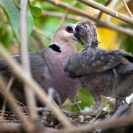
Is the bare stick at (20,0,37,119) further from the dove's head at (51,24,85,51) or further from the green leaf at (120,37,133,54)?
the green leaf at (120,37,133,54)

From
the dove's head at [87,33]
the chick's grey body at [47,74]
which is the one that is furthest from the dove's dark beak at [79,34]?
the chick's grey body at [47,74]

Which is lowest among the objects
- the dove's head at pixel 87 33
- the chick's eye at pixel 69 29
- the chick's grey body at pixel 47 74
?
the chick's grey body at pixel 47 74

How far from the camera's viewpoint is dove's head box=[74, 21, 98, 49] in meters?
2.39

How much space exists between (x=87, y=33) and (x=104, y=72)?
1.73ft

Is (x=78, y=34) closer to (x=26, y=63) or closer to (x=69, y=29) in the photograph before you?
(x=69, y=29)

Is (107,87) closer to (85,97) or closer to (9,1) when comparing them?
(9,1)

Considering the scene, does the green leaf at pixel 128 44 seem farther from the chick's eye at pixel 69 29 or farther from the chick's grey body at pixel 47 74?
the chick's grey body at pixel 47 74

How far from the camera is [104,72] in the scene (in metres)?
1.99

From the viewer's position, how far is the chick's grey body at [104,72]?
1.91 meters

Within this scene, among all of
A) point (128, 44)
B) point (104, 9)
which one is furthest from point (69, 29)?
point (128, 44)

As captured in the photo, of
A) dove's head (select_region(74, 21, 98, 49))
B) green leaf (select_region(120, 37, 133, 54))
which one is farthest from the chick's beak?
green leaf (select_region(120, 37, 133, 54))

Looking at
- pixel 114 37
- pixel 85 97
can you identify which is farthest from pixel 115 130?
pixel 114 37

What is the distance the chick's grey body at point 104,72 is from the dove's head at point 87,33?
33cm

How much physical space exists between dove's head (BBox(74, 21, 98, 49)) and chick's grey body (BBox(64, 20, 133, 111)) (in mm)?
325
